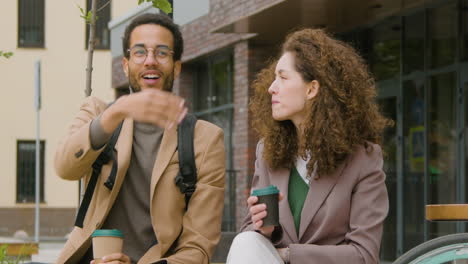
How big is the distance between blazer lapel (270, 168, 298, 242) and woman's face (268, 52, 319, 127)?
0.69 feet

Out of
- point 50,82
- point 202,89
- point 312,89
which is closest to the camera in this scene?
point 312,89

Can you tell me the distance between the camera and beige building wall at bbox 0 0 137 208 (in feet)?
102

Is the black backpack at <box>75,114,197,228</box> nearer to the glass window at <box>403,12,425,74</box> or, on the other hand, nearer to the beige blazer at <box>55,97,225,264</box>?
the beige blazer at <box>55,97,225,264</box>

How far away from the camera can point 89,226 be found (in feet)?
12.2

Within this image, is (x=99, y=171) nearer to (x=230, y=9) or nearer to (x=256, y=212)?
(x=256, y=212)

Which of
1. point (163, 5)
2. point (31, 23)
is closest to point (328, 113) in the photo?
point (163, 5)

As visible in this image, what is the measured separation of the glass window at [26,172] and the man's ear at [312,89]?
2737 cm

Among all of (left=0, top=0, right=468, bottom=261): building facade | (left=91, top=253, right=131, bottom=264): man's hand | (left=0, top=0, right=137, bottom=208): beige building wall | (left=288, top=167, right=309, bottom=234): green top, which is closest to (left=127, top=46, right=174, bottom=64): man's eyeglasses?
(left=288, top=167, right=309, bottom=234): green top

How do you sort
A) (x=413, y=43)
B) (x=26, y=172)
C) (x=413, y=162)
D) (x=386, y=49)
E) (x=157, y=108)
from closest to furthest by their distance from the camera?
(x=157, y=108)
(x=413, y=43)
(x=413, y=162)
(x=386, y=49)
(x=26, y=172)

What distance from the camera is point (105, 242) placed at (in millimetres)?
3352

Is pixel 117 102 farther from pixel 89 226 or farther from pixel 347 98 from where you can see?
pixel 347 98

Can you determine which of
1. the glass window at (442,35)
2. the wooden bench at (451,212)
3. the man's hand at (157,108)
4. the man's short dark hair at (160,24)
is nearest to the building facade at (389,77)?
the glass window at (442,35)

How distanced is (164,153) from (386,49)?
1042 centimetres

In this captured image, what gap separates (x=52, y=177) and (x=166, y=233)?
27.8 meters
